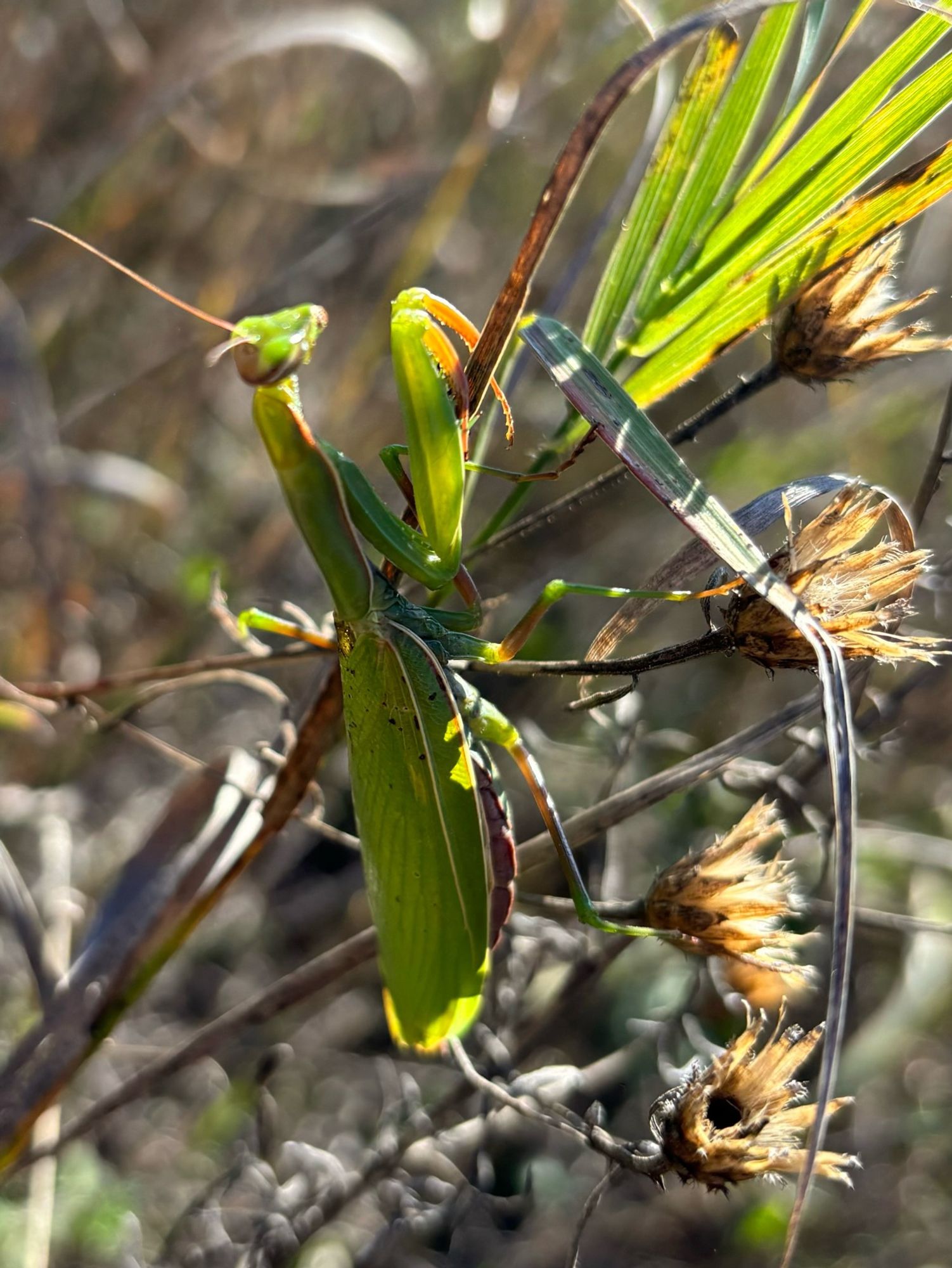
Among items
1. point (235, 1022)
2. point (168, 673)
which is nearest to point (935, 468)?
point (168, 673)

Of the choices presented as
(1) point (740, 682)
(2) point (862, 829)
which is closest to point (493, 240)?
(1) point (740, 682)

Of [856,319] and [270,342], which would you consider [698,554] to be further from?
[270,342]

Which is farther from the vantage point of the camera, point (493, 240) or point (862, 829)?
point (493, 240)

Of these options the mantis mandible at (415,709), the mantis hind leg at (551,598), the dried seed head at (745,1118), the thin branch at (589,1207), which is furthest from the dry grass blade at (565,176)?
the thin branch at (589,1207)

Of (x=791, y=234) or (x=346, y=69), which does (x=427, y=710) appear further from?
(x=346, y=69)

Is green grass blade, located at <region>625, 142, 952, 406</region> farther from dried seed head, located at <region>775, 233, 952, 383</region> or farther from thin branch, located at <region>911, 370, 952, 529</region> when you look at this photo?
thin branch, located at <region>911, 370, 952, 529</region>

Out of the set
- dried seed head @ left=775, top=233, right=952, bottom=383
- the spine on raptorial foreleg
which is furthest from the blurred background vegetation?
dried seed head @ left=775, top=233, right=952, bottom=383
